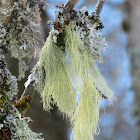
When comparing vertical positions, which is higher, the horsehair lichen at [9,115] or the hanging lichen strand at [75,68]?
the hanging lichen strand at [75,68]

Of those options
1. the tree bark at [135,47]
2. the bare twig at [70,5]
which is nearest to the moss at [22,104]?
the bare twig at [70,5]

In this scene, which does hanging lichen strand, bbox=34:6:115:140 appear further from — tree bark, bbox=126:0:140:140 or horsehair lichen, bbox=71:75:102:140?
tree bark, bbox=126:0:140:140

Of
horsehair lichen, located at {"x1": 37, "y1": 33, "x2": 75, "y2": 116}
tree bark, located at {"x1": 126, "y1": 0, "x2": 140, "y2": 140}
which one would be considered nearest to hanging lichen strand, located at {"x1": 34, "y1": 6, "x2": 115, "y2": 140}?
horsehair lichen, located at {"x1": 37, "y1": 33, "x2": 75, "y2": 116}

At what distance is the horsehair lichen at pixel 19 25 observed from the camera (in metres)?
0.39

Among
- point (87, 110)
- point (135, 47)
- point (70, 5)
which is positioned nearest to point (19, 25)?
point (70, 5)

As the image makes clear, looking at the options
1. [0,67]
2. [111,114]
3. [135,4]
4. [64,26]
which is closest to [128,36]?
[135,4]

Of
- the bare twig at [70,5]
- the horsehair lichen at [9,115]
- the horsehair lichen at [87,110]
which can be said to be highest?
the bare twig at [70,5]

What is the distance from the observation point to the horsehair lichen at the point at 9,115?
35 cm

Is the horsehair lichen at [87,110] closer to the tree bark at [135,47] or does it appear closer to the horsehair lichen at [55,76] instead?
the horsehair lichen at [55,76]

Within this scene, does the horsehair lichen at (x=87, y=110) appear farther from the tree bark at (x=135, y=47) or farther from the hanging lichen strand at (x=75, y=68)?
the tree bark at (x=135, y=47)

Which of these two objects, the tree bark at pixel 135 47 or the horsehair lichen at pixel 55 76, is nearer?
the horsehair lichen at pixel 55 76

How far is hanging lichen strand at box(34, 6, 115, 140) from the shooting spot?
1.36 ft

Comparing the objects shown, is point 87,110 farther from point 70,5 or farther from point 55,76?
point 70,5

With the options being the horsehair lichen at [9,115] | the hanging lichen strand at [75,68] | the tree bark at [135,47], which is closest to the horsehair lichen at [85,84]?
the hanging lichen strand at [75,68]
